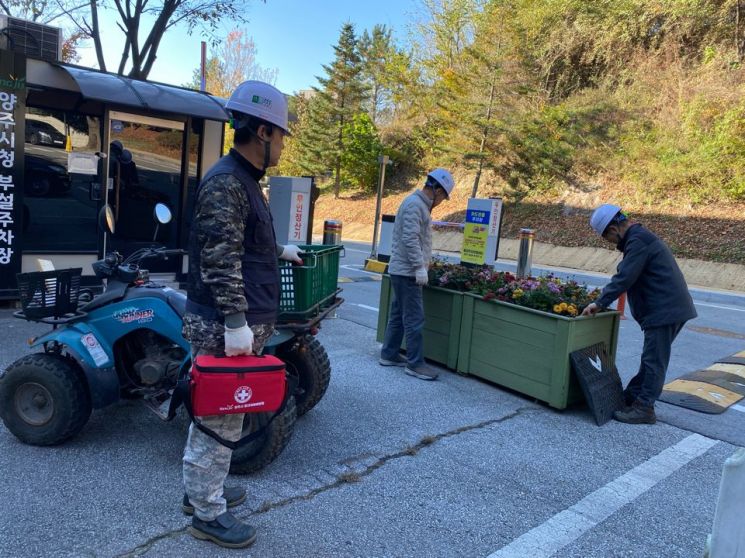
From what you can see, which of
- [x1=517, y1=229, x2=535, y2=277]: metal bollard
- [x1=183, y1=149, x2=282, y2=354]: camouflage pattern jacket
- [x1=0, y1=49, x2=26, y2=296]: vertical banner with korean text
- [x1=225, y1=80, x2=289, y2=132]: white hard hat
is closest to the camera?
[x1=183, y1=149, x2=282, y2=354]: camouflage pattern jacket

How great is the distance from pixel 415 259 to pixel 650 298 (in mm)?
1968

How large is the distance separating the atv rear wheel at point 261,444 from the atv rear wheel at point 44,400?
1010 millimetres

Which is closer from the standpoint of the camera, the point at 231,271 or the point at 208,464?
the point at 231,271

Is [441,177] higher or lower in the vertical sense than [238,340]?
higher

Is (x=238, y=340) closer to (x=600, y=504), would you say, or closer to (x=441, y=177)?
(x=600, y=504)

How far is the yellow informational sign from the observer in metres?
10.3

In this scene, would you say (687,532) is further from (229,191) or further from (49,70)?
(49,70)

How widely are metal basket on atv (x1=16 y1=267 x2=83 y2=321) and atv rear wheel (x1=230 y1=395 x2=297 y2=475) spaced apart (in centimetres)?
135

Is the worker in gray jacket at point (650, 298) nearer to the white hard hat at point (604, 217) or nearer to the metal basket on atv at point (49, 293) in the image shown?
the white hard hat at point (604, 217)

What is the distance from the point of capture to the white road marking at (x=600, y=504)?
287cm

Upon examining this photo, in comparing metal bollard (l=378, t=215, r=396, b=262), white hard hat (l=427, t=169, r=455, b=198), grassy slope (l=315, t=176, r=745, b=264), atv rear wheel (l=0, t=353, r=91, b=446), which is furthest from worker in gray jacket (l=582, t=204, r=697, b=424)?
grassy slope (l=315, t=176, r=745, b=264)

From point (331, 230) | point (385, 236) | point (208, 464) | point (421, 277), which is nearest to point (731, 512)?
point (208, 464)

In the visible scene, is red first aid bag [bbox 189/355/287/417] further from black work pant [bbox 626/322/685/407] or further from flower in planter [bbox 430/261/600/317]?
black work pant [bbox 626/322/685/407]

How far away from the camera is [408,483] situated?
11.2 ft
